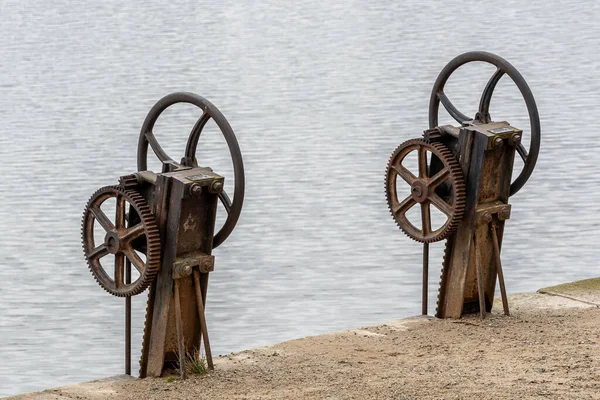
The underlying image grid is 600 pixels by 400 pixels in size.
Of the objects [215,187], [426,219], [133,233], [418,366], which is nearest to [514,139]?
[426,219]

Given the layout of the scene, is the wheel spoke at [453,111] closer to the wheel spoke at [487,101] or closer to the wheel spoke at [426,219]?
the wheel spoke at [487,101]

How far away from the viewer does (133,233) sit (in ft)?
22.5

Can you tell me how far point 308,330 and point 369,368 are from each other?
7.66 feet

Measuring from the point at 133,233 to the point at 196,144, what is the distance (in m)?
0.55

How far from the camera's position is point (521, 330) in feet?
24.6

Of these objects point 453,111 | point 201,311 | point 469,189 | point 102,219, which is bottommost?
point 201,311

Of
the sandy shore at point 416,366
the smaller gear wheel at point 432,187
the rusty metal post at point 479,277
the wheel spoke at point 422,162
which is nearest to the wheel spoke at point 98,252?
the sandy shore at point 416,366

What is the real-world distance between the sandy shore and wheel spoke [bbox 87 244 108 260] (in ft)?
2.10

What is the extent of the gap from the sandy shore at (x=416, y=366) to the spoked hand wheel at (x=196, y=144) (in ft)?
2.50

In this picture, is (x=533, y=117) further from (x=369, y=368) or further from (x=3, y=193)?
(x=3, y=193)

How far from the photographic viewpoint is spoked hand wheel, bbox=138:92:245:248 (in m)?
6.83

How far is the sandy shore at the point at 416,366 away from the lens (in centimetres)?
649

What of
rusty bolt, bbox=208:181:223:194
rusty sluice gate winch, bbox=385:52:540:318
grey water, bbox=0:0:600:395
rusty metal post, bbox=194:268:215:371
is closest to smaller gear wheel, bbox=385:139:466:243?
rusty sluice gate winch, bbox=385:52:540:318

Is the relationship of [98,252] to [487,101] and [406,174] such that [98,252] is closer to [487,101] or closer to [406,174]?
[406,174]
